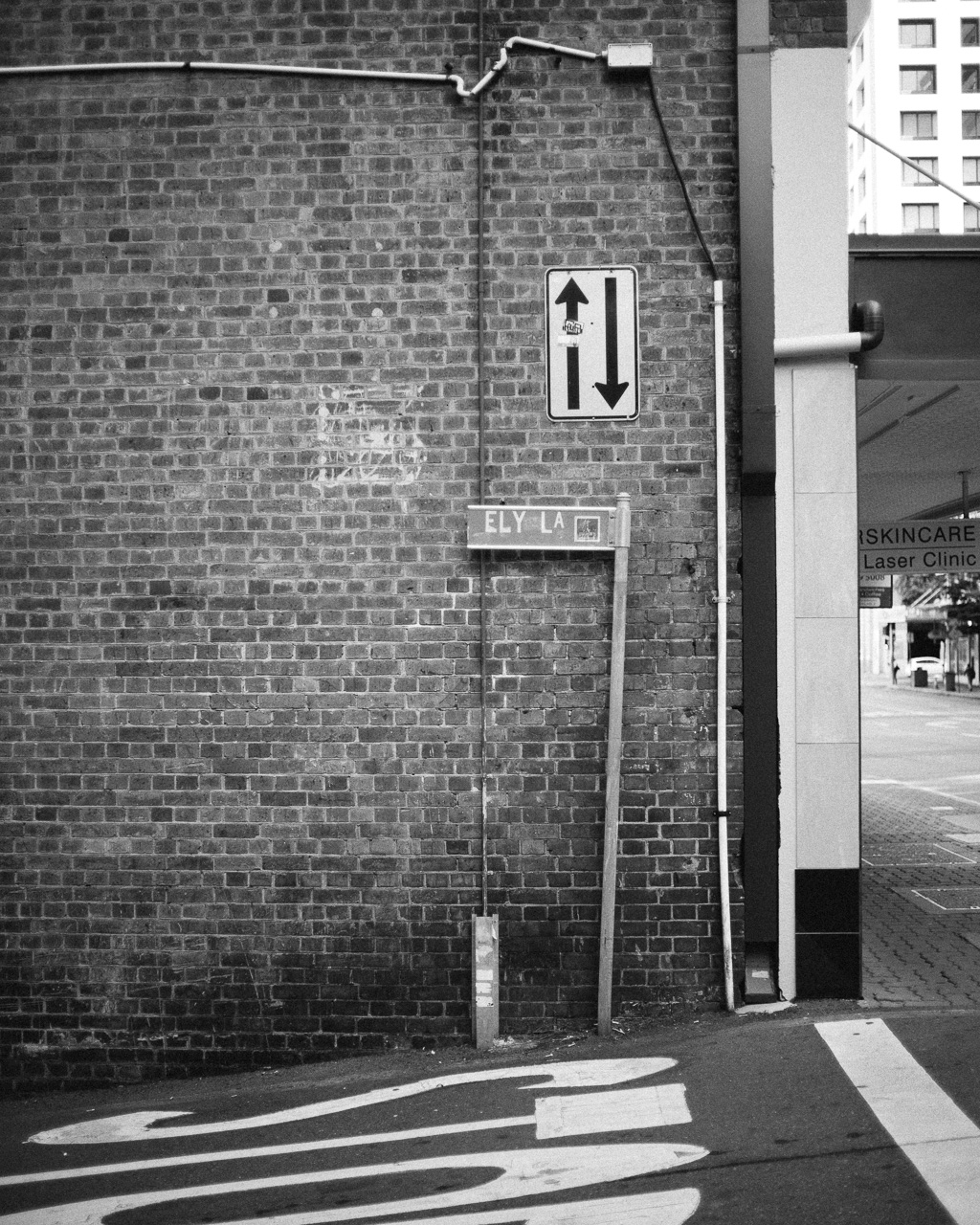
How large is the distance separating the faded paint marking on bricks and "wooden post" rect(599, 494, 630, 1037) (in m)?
1.17

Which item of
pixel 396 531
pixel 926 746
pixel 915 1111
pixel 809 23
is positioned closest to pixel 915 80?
pixel 926 746

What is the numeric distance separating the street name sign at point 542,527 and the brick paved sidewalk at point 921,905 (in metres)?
2.87

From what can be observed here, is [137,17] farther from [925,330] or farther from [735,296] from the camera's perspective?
[925,330]

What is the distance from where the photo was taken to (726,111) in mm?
6324

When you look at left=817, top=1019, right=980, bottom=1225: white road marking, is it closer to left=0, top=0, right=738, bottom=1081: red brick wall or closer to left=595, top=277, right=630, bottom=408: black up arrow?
left=0, top=0, right=738, bottom=1081: red brick wall

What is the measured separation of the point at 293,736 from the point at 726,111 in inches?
159

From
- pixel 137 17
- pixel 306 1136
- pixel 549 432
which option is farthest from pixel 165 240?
pixel 306 1136

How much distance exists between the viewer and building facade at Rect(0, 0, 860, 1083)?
6.30 m

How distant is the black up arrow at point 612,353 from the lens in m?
6.32

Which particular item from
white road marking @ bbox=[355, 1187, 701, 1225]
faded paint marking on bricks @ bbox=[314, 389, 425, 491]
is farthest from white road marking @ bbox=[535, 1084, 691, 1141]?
faded paint marking on bricks @ bbox=[314, 389, 425, 491]

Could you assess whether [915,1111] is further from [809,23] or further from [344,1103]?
[809,23]

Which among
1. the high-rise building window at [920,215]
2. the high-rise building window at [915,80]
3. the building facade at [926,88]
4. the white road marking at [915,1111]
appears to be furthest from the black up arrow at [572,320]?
the high-rise building window at [915,80]

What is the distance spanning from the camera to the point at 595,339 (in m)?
6.34

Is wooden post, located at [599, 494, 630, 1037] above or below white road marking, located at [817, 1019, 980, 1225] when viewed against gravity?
above
